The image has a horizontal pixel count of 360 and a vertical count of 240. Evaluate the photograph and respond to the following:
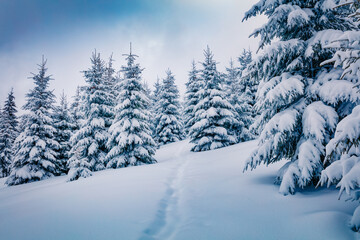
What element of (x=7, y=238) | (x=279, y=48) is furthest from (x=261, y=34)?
(x=7, y=238)

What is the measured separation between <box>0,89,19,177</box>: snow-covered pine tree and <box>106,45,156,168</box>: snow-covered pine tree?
2459 cm

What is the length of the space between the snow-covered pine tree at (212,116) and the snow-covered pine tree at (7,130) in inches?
1156

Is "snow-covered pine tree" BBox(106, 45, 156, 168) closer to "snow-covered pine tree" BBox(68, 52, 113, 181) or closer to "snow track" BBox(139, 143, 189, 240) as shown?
"snow-covered pine tree" BBox(68, 52, 113, 181)

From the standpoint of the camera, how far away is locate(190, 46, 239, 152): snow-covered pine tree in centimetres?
1794

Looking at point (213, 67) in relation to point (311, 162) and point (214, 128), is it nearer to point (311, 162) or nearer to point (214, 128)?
point (214, 128)

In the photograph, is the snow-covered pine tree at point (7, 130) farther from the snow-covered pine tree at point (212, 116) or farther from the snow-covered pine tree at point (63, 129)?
the snow-covered pine tree at point (212, 116)

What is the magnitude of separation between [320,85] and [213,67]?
51.1 ft

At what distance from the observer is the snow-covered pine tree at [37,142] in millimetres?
15547

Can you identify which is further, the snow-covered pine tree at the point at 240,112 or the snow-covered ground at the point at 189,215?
the snow-covered pine tree at the point at 240,112

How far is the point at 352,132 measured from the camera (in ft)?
7.81

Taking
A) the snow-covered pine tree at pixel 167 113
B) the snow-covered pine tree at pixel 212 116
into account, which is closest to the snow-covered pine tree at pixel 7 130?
the snow-covered pine tree at pixel 167 113

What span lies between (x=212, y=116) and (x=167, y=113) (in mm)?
13897

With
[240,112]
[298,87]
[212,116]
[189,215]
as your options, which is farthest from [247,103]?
[189,215]

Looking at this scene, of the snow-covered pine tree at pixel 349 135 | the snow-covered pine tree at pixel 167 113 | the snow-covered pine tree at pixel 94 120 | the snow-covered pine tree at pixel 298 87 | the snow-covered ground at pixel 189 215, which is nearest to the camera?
the snow-covered pine tree at pixel 349 135
